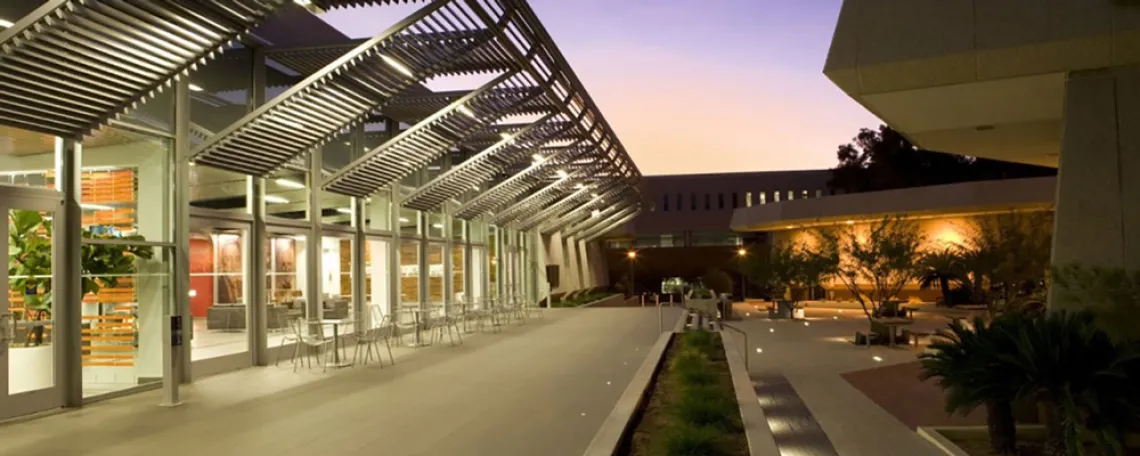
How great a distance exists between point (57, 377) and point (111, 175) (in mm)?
2267

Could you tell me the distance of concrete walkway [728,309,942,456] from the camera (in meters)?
6.82

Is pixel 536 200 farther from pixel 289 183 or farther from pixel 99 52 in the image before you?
pixel 99 52

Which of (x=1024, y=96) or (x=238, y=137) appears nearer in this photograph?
(x=1024, y=96)

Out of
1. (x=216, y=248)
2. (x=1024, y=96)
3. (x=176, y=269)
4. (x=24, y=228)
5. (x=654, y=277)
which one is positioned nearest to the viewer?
(x=1024, y=96)

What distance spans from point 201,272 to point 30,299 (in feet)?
13.3

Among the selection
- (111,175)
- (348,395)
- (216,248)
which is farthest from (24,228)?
(216,248)

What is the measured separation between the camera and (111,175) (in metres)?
9.35

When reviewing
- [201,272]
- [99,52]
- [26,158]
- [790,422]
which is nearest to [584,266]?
[201,272]

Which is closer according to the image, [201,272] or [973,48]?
[973,48]

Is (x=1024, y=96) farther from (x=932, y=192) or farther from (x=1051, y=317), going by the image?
(x=932, y=192)

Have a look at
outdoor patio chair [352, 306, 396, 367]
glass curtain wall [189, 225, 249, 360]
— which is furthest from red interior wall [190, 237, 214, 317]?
outdoor patio chair [352, 306, 396, 367]

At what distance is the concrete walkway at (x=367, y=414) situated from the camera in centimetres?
648

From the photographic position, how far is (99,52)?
7.15m

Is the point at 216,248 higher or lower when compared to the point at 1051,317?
higher
